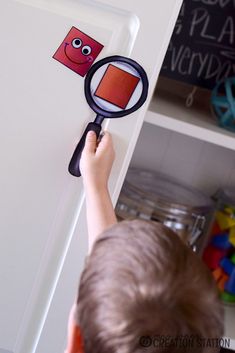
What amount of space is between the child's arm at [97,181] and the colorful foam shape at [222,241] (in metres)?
0.44

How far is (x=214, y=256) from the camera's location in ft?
3.68

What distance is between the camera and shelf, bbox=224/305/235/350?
38.6 inches

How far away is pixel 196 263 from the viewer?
54 centimetres

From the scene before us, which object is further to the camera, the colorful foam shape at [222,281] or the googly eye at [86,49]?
the colorful foam shape at [222,281]

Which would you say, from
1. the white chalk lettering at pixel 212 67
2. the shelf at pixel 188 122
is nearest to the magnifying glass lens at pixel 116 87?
the shelf at pixel 188 122

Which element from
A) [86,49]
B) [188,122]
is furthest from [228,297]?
[86,49]

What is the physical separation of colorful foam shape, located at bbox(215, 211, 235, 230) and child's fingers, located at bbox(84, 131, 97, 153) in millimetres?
466

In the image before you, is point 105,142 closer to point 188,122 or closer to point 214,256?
point 188,122

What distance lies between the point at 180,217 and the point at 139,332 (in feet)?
1.80

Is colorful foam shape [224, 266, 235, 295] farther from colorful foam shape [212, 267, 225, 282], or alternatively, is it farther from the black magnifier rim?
the black magnifier rim

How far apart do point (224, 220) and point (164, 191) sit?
145 millimetres

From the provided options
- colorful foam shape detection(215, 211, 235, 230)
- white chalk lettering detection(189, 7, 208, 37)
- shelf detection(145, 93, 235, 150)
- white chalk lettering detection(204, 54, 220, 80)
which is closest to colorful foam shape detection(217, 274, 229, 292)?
colorful foam shape detection(215, 211, 235, 230)

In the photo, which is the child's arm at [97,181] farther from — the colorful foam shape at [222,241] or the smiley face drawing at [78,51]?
the colorful foam shape at [222,241]

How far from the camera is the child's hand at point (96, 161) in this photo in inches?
29.1
